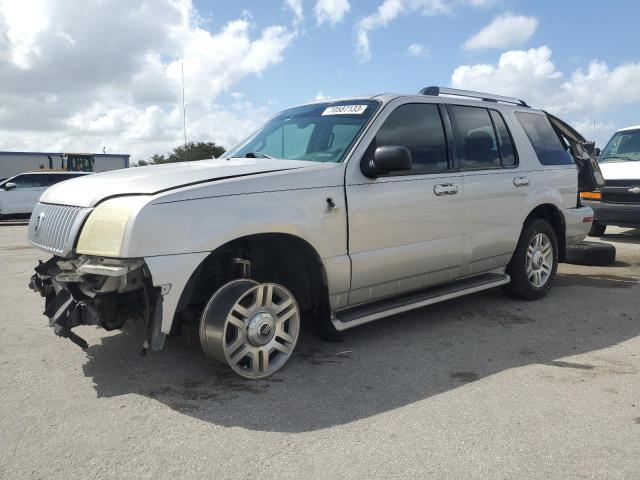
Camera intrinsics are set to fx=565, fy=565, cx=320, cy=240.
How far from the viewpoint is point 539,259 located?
18.7ft

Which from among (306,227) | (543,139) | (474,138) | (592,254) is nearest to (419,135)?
(474,138)

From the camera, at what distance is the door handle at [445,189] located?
4.49 meters

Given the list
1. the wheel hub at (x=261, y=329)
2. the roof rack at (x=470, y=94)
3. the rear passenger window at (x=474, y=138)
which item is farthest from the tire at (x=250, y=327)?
the roof rack at (x=470, y=94)

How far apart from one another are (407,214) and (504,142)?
1726mm

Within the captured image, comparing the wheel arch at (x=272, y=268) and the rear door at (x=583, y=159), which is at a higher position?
the rear door at (x=583, y=159)

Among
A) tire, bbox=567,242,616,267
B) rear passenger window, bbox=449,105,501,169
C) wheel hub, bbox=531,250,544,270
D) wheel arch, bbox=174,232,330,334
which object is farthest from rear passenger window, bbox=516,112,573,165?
wheel arch, bbox=174,232,330,334

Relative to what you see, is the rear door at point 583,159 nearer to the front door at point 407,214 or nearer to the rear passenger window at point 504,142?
the rear passenger window at point 504,142

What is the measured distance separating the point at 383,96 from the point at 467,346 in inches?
80.3

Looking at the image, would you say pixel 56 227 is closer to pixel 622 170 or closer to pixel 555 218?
pixel 555 218

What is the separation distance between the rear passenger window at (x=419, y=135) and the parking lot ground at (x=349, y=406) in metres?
1.39

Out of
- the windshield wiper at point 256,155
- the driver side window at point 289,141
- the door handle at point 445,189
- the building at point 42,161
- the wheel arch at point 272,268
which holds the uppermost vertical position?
the building at point 42,161

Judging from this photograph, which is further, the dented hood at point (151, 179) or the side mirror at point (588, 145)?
the side mirror at point (588, 145)

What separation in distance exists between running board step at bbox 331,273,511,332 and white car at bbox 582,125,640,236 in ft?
15.9

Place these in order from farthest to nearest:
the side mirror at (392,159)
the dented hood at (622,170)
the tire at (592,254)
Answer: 1. the dented hood at (622,170)
2. the tire at (592,254)
3. the side mirror at (392,159)
